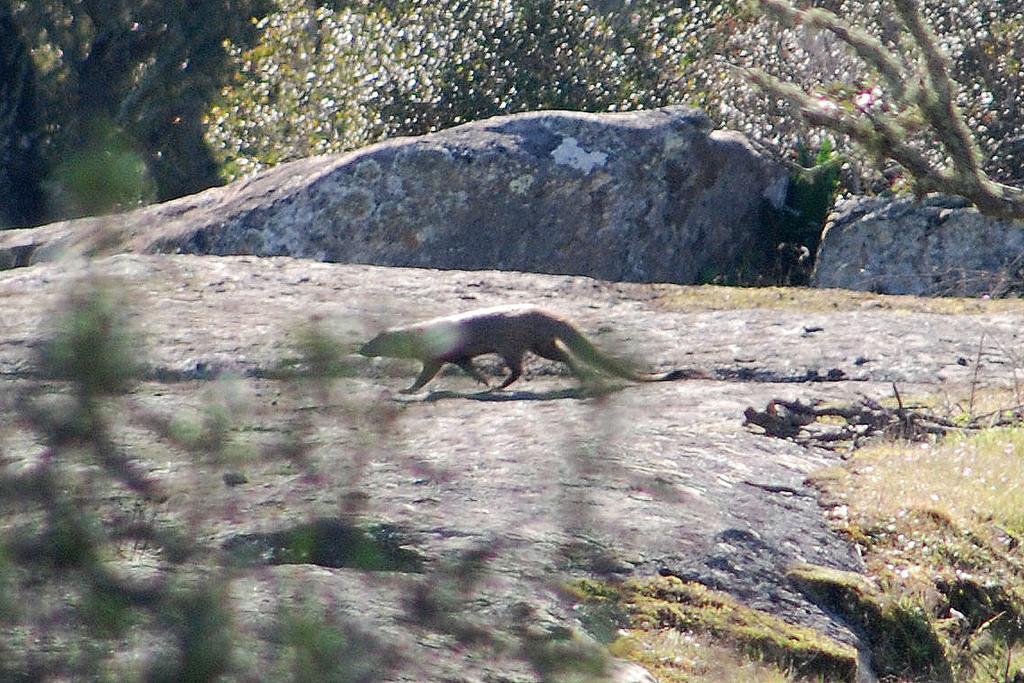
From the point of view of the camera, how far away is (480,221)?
28.5ft

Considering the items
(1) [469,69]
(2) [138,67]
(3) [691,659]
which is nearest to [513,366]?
(3) [691,659]

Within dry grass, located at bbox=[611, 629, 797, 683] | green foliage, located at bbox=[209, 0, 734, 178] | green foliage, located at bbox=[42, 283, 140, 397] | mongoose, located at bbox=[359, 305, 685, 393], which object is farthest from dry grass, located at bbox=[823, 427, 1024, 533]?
green foliage, located at bbox=[209, 0, 734, 178]

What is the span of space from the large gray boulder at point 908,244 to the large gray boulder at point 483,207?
2.74 ft

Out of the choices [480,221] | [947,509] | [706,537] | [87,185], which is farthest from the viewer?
[480,221]

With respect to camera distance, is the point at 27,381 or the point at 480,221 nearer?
the point at 27,381

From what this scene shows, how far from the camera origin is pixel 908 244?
9367mm

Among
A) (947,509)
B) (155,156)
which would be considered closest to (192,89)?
(155,156)

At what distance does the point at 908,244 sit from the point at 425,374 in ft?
21.3

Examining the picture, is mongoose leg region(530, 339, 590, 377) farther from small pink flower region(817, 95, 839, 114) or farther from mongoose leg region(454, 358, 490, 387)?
small pink flower region(817, 95, 839, 114)

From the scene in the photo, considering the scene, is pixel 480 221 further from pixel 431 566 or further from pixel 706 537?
pixel 431 566

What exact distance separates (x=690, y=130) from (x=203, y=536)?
7.30 m

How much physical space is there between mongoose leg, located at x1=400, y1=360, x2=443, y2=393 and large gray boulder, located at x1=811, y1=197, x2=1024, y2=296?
18.8 ft

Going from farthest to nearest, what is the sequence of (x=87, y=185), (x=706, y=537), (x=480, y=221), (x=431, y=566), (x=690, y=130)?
(x=690, y=130) → (x=480, y=221) → (x=706, y=537) → (x=431, y=566) → (x=87, y=185)

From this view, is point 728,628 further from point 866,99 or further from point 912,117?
point 866,99
